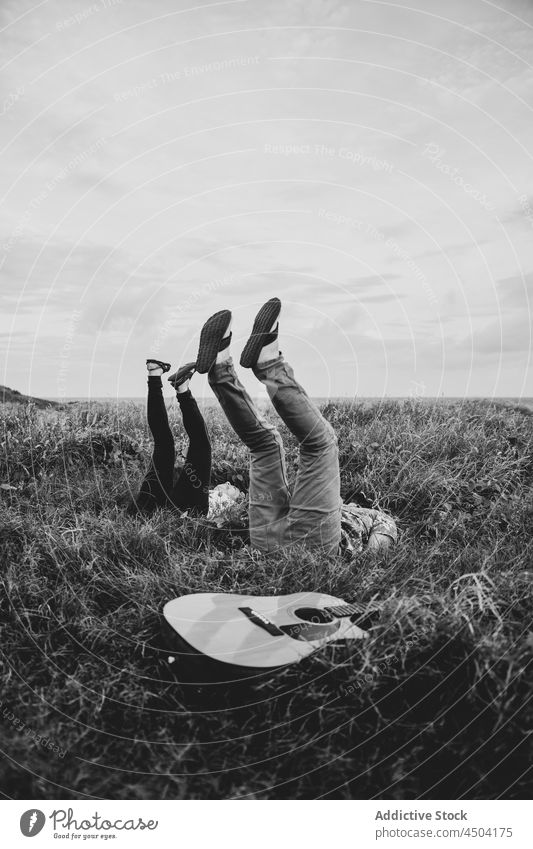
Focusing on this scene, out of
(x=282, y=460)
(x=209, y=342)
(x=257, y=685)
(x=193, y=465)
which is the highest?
(x=209, y=342)

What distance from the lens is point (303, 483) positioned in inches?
178

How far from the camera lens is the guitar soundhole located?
3.25 meters

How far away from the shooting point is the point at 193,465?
17.3 feet

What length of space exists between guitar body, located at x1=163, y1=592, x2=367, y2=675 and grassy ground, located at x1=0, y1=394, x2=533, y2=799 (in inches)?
4.6

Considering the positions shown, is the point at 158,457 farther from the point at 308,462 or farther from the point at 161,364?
the point at 308,462

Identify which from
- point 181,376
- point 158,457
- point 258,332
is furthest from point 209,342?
point 158,457

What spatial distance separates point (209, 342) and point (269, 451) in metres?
0.97

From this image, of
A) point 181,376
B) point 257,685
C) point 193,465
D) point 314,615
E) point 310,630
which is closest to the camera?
point 257,685

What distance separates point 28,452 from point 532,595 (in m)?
5.47

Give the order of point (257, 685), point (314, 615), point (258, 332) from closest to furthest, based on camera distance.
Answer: point (257, 685) < point (314, 615) < point (258, 332)

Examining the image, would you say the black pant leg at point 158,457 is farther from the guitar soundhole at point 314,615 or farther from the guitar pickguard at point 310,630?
the guitar pickguard at point 310,630

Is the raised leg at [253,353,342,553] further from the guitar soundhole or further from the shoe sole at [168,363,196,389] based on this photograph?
the shoe sole at [168,363,196,389]

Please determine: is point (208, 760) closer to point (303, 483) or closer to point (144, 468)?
point (303, 483)

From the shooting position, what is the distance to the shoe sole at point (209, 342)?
14.0 ft
